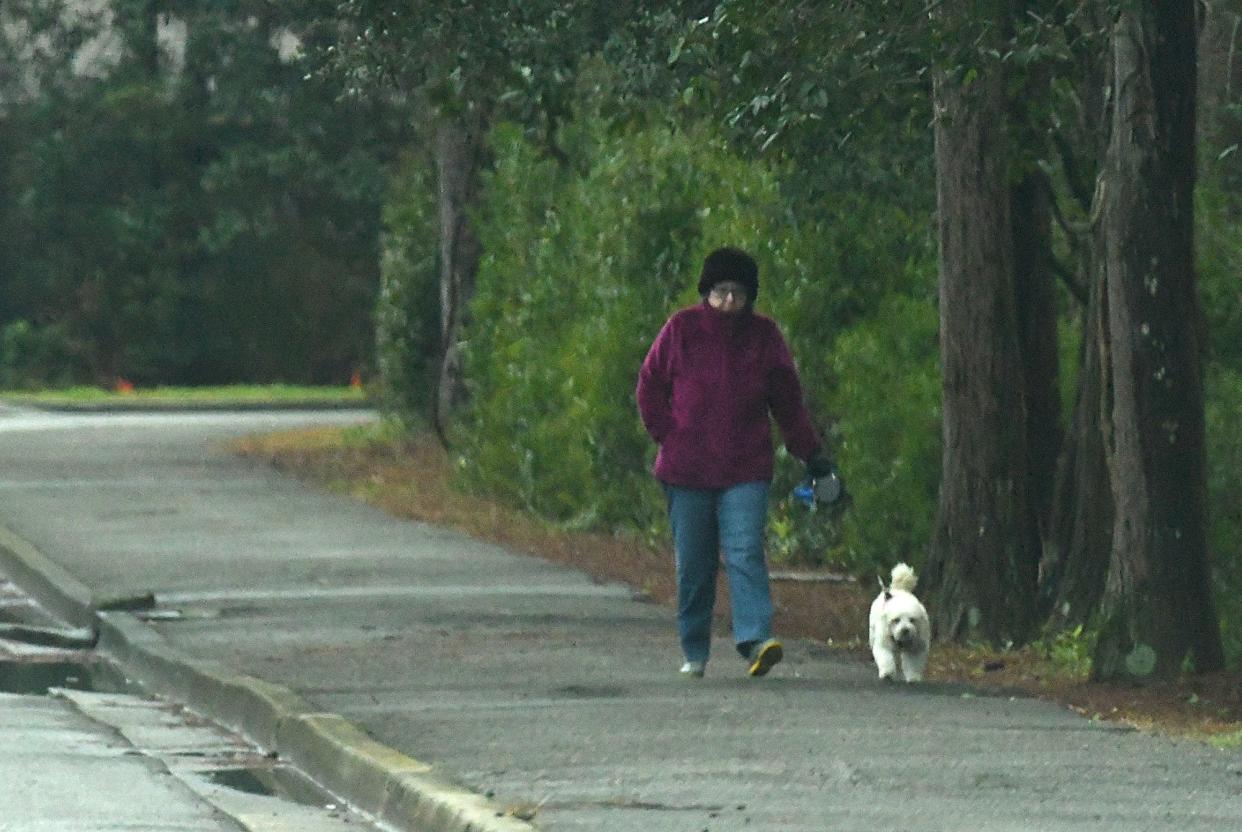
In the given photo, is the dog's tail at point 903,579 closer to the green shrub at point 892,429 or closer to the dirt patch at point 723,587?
the dirt patch at point 723,587

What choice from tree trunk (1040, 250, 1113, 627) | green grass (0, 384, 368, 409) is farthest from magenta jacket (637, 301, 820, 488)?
green grass (0, 384, 368, 409)

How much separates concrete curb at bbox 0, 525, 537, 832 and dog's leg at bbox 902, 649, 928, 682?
7.95 feet

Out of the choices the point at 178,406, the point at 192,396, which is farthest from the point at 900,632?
the point at 192,396

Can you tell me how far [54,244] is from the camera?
5434 cm

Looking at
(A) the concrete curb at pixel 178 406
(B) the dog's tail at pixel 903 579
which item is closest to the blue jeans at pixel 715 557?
(B) the dog's tail at pixel 903 579

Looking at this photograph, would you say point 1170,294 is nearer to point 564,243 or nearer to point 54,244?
point 564,243

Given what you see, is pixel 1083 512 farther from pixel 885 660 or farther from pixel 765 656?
pixel 765 656

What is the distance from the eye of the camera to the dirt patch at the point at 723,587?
1088cm

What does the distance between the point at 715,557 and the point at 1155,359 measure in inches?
75.6

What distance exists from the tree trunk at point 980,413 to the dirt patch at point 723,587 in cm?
28

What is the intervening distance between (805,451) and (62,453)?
1776 centimetres

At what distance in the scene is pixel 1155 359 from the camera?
36.6 ft

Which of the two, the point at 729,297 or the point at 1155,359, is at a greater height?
the point at 729,297

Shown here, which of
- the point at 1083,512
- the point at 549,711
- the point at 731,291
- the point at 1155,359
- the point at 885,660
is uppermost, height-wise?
the point at 731,291
